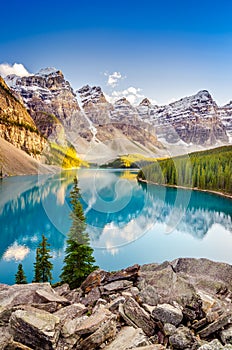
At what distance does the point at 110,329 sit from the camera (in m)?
4.85

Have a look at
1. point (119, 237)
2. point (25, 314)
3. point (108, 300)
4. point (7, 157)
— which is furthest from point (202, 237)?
point (7, 157)

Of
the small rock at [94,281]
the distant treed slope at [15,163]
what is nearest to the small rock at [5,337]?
the small rock at [94,281]

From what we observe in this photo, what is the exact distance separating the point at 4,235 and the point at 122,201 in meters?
20.2

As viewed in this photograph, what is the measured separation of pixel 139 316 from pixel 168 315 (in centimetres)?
61

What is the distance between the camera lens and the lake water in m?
13.8

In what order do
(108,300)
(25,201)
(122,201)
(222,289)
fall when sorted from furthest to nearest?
(25,201), (122,201), (222,289), (108,300)

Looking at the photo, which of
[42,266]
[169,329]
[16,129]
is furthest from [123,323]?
[16,129]

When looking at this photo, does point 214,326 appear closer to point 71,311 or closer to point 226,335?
point 226,335

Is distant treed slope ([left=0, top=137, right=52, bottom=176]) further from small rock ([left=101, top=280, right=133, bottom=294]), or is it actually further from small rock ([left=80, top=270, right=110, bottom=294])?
small rock ([left=101, top=280, right=133, bottom=294])

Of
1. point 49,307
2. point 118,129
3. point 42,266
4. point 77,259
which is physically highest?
point 118,129

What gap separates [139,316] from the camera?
531cm

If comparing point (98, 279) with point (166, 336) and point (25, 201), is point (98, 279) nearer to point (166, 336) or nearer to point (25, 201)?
point (166, 336)

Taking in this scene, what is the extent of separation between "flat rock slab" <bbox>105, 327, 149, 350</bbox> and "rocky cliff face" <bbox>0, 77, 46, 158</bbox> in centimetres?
13855

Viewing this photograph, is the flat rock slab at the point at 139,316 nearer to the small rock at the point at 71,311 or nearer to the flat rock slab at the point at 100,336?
the flat rock slab at the point at 100,336
